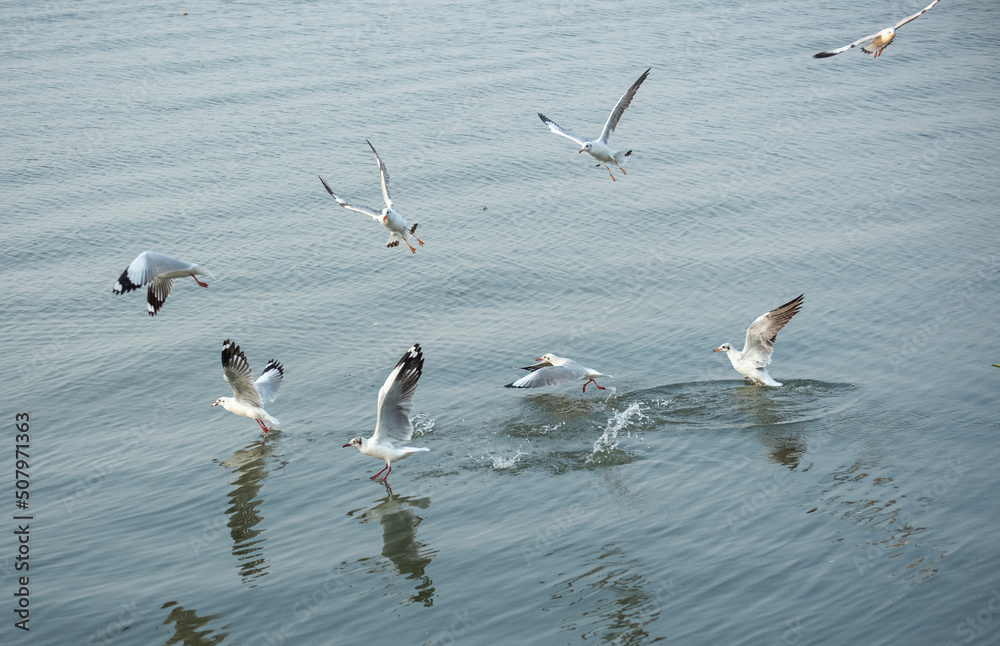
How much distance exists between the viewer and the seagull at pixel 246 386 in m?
16.0

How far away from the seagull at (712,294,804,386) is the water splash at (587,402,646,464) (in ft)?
7.55

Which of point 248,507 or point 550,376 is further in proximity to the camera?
point 550,376

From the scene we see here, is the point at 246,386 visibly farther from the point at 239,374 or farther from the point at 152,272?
the point at 152,272

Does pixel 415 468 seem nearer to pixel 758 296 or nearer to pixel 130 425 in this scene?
pixel 130 425

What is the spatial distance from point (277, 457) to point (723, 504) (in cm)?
825

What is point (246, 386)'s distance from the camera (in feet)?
54.4

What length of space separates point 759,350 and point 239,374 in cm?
1013

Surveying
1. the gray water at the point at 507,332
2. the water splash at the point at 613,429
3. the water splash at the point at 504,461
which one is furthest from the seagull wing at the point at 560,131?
the water splash at the point at 504,461

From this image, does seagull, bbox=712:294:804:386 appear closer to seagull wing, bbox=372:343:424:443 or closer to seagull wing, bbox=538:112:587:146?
seagull wing, bbox=538:112:587:146

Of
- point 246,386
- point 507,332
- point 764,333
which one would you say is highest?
point 764,333

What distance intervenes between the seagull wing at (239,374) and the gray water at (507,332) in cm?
108

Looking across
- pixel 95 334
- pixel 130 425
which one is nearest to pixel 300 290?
pixel 95 334

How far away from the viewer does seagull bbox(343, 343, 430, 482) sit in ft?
42.8

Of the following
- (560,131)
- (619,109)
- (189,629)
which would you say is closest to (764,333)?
(619,109)
